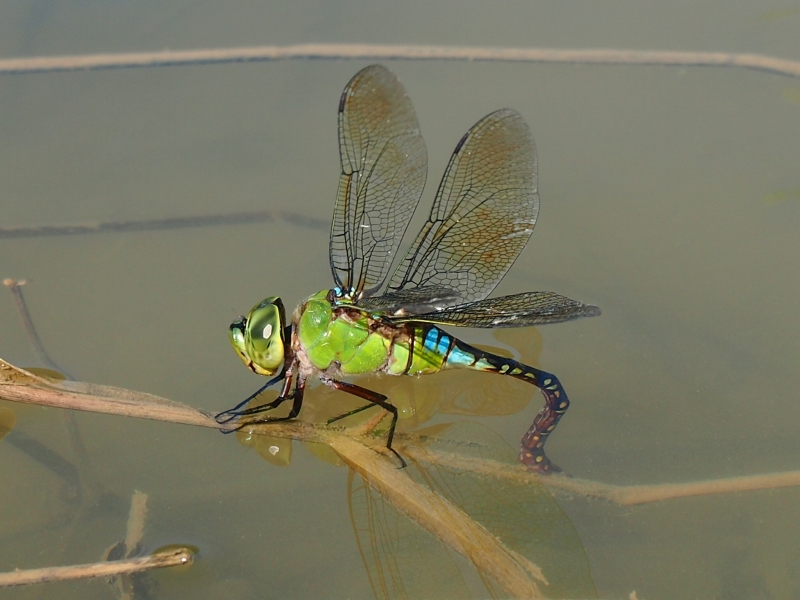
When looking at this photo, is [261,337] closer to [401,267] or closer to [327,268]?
[401,267]

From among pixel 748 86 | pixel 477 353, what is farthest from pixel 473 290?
pixel 748 86

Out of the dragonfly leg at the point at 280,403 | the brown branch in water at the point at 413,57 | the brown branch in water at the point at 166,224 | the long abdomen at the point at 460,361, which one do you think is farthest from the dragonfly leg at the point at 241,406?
the brown branch in water at the point at 413,57

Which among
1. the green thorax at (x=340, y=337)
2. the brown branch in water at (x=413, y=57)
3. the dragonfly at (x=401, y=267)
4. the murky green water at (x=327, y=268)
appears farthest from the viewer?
the brown branch in water at (x=413, y=57)

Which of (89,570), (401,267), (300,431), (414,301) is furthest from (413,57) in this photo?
(89,570)

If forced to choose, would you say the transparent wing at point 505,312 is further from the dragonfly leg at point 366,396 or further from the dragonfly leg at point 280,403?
the dragonfly leg at point 280,403

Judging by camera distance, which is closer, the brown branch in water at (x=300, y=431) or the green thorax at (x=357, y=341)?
the brown branch in water at (x=300, y=431)

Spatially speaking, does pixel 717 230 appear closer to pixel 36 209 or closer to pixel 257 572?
pixel 257 572

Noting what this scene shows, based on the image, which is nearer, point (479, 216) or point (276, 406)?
point (276, 406)
